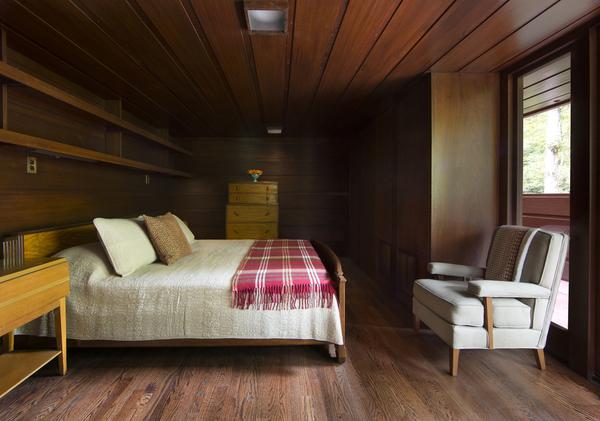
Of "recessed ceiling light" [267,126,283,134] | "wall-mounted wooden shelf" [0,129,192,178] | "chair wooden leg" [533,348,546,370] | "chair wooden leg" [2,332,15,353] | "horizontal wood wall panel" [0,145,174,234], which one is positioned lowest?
"chair wooden leg" [533,348,546,370]

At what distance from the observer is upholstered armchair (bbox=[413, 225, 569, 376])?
1774 mm

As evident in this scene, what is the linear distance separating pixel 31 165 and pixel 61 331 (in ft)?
3.96

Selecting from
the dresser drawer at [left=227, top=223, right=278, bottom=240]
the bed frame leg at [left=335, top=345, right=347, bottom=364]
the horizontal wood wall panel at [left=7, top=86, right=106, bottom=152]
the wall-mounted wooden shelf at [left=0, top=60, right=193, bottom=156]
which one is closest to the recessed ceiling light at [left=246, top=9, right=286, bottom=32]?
the wall-mounted wooden shelf at [left=0, top=60, right=193, bottom=156]

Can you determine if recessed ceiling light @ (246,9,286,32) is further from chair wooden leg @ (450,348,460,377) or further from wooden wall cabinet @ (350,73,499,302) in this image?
chair wooden leg @ (450,348,460,377)

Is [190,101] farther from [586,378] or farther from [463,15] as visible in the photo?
[586,378]

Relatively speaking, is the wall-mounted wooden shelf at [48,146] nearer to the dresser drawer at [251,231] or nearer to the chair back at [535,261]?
the dresser drawer at [251,231]

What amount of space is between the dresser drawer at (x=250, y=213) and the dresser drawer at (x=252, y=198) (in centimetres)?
8

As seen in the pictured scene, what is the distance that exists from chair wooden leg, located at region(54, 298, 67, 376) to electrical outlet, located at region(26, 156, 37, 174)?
3.30ft

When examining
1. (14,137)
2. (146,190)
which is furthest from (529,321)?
(146,190)

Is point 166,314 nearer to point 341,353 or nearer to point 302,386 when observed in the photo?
point 302,386

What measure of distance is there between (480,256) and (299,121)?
2790 mm

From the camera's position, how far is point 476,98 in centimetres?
249

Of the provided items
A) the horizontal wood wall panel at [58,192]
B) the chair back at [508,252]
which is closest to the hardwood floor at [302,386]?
the chair back at [508,252]

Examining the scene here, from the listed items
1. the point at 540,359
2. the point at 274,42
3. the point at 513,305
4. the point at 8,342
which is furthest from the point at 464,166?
the point at 8,342
